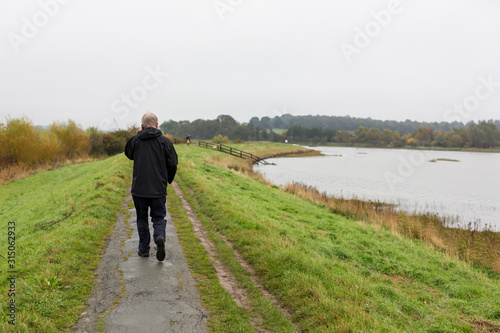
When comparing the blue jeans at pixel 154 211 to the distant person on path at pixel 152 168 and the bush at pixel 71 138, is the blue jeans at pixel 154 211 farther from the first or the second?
the bush at pixel 71 138

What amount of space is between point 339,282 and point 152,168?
13.2ft

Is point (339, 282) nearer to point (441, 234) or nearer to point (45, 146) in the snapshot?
point (441, 234)

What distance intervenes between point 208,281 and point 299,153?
82.7 meters

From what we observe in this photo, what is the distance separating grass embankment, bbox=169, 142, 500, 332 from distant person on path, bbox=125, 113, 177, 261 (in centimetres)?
122

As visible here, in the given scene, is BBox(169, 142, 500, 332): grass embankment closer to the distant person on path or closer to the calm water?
the distant person on path

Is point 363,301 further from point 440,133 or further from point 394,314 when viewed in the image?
point 440,133

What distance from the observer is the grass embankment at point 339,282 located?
468 cm

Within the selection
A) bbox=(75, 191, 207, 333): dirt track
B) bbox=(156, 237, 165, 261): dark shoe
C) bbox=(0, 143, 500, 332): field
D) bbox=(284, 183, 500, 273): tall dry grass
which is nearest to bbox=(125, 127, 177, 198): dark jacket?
bbox=(156, 237, 165, 261): dark shoe

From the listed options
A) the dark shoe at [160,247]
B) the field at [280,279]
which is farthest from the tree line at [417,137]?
the dark shoe at [160,247]

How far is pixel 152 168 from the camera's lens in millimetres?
6027

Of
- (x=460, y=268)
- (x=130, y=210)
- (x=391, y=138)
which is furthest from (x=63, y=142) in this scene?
(x=391, y=138)

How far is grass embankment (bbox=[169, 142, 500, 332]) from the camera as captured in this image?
468 centimetres


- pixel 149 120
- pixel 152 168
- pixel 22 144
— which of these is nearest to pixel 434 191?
pixel 152 168

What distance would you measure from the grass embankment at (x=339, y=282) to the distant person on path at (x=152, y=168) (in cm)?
122
